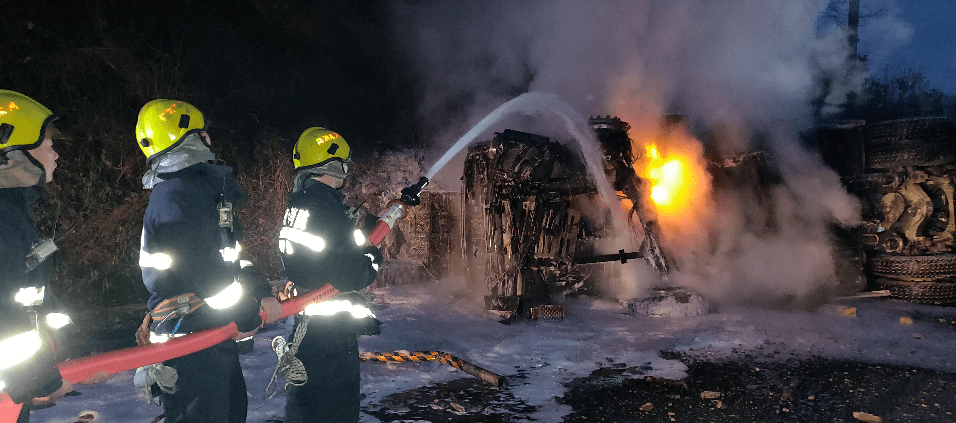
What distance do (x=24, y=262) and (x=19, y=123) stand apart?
63 cm

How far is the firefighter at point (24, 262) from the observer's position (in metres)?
2.21

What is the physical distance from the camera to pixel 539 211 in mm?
8219

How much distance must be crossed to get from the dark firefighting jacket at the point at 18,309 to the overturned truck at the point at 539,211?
6.17 metres

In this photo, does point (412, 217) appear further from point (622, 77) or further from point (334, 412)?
point (334, 412)

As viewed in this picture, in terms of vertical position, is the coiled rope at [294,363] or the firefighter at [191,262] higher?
the firefighter at [191,262]

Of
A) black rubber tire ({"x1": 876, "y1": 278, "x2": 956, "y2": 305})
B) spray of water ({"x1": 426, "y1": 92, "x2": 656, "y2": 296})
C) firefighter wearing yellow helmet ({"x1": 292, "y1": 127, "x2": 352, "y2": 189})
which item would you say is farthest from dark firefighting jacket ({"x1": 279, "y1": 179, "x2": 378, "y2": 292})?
black rubber tire ({"x1": 876, "y1": 278, "x2": 956, "y2": 305})

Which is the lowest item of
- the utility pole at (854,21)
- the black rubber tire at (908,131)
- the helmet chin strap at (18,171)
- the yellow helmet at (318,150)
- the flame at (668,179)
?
the helmet chin strap at (18,171)

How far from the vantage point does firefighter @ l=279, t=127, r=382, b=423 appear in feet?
10.4

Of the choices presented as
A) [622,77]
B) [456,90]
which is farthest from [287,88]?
[622,77]

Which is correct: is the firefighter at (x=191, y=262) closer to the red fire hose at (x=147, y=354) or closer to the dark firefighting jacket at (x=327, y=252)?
the red fire hose at (x=147, y=354)

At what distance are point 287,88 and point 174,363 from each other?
12047 millimetres

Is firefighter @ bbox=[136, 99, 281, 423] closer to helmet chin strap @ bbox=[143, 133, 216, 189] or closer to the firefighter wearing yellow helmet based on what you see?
helmet chin strap @ bbox=[143, 133, 216, 189]

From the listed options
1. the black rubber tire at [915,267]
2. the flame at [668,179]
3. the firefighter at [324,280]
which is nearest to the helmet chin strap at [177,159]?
the firefighter at [324,280]

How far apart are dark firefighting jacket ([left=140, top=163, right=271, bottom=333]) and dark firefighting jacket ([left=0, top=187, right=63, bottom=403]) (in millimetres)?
497
